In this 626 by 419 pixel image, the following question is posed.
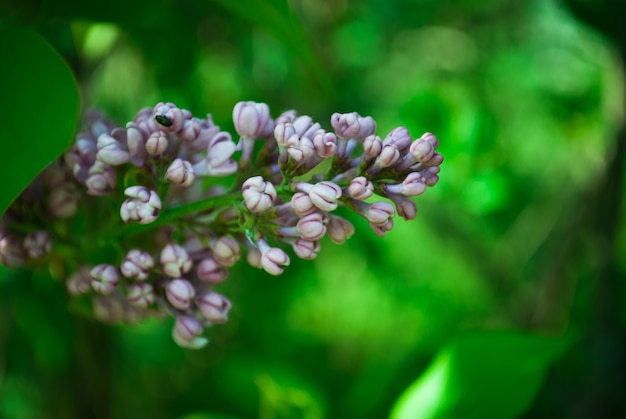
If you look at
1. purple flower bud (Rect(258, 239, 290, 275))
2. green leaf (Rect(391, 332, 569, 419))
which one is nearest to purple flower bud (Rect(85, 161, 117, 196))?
purple flower bud (Rect(258, 239, 290, 275))

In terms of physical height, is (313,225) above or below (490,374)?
above

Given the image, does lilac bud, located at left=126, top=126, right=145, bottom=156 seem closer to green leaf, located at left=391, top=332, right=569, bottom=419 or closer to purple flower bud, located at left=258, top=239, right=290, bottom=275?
purple flower bud, located at left=258, top=239, right=290, bottom=275

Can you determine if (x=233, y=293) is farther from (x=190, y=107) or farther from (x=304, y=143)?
(x=304, y=143)

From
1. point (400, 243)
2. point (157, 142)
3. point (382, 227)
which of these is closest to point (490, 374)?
point (382, 227)

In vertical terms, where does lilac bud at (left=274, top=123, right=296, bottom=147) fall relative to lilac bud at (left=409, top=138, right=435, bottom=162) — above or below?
below

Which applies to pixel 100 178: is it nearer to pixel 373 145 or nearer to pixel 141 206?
pixel 141 206

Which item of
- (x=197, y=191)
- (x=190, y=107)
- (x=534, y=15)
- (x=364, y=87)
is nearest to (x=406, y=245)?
(x=364, y=87)

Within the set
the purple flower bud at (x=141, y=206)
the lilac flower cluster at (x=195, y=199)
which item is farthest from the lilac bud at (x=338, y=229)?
the purple flower bud at (x=141, y=206)
